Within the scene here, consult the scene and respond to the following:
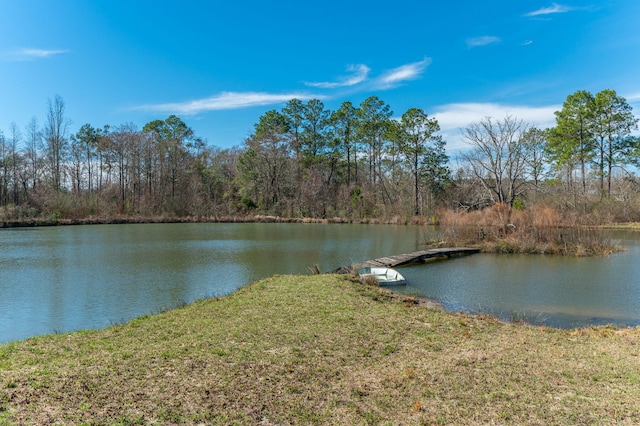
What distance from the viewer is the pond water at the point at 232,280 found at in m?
9.40

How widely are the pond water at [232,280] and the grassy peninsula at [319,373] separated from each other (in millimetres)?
2466

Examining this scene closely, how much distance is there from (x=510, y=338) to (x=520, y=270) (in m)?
10.1

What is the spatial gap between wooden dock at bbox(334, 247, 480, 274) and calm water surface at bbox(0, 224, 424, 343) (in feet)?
4.56

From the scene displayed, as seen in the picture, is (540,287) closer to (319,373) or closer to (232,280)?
(232,280)

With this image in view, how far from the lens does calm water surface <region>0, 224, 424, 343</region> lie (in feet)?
30.5

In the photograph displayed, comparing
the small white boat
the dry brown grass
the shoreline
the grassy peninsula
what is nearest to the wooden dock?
the small white boat

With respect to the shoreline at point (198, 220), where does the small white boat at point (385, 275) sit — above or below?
below

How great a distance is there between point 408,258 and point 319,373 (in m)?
13.5

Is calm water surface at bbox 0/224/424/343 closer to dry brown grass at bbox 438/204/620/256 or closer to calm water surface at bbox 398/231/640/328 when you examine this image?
dry brown grass at bbox 438/204/620/256

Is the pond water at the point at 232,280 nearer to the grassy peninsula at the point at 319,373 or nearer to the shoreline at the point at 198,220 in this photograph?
the grassy peninsula at the point at 319,373

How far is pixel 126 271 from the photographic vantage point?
14.6 m

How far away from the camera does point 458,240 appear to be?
23.6 metres

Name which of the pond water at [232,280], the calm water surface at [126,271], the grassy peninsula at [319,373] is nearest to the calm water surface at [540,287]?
the pond water at [232,280]

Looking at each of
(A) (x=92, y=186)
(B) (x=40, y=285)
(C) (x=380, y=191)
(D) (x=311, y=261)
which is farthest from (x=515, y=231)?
(A) (x=92, y=186)
